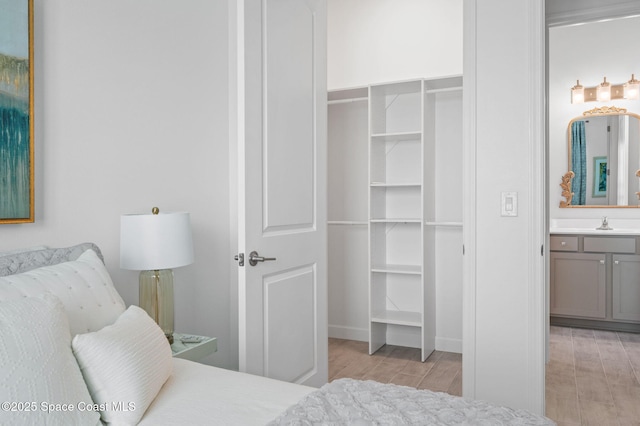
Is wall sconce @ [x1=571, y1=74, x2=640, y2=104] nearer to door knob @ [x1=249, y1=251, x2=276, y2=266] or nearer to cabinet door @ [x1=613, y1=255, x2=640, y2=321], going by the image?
cabinet door @ [x1=613, y1=255, x2=640, y2=321]

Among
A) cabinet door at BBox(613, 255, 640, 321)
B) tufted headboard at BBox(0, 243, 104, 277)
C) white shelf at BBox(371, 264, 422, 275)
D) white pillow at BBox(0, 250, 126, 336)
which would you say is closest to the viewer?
white pillow at BBox(0, 250, 126, 336)

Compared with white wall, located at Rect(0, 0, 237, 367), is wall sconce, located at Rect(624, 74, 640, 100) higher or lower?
higher

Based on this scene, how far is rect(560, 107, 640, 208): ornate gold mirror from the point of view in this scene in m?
4.80

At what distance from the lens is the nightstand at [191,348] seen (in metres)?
1.90

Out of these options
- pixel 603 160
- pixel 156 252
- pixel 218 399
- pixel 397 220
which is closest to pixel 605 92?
pixel 603 160

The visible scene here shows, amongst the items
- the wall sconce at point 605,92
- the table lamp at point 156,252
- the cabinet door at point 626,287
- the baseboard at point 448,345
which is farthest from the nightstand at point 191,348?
the wall sconce at point 605,92

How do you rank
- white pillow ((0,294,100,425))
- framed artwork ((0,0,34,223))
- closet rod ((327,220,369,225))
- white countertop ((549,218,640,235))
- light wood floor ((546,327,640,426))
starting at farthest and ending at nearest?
white countertop ((549,218,640,235)) < closet rod ((327,220,369,225)) < light wood floor ((546,327,640,426)) < framed artwork ((0,0,34,223)) < white pillow ((0,294,100,425))

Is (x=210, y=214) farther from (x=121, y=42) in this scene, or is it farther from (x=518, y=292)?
(x=518, y=292)

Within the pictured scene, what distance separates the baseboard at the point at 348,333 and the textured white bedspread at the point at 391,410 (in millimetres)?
2934

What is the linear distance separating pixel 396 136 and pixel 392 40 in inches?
34.3

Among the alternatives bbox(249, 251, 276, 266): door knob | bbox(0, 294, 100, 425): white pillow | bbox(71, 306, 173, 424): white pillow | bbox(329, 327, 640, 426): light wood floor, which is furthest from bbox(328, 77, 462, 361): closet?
bbox(0, 294, 100, 425): white pillow

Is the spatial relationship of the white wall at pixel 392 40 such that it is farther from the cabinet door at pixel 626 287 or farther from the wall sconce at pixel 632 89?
the cabinet door at pixel 626 287

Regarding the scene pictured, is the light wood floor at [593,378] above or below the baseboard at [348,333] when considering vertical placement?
below

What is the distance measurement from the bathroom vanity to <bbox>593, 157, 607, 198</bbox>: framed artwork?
0.60 m
